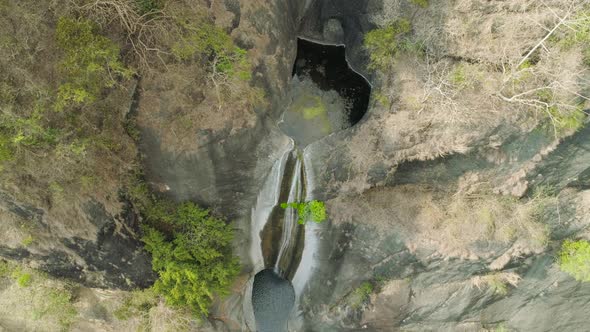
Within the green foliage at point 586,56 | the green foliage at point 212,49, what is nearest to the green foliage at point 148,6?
the green foliage at point 212,49

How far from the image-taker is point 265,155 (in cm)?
1228

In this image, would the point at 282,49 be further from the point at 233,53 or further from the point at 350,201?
the point at 350,201

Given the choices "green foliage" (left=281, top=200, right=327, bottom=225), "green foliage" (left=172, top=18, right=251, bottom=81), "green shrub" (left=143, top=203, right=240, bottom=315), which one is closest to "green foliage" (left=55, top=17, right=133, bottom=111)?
"green foliage" (left=172, top=18, right=251, bottom=81)

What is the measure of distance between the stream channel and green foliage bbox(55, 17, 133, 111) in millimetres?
6188

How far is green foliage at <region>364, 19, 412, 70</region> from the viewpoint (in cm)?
1213

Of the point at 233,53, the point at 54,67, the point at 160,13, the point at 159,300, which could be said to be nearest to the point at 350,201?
the point at 233,53

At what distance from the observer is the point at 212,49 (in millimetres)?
10273

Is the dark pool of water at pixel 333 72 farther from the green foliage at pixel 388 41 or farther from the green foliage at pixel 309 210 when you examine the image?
the green foliage at pixel 309 210

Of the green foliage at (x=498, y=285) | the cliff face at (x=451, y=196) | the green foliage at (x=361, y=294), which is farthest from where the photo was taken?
the green foliage at (x=361, y=294)

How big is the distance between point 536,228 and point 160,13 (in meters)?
12.4

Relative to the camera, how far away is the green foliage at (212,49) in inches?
382

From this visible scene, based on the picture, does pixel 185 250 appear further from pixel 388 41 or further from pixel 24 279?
pixel 388 41

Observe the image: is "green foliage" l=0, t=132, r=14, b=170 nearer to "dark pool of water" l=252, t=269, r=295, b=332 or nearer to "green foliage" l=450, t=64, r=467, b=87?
"dark pool of water" l=252, t=269, r=295, b=332

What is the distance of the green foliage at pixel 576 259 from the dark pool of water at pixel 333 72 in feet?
26.5
